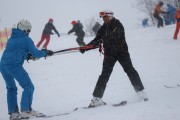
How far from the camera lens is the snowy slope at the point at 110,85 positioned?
5.39m

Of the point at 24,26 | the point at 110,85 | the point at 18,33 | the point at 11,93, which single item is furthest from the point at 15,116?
the point at 110,85

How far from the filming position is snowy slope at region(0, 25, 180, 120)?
5395 mm

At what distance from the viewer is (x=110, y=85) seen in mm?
8781

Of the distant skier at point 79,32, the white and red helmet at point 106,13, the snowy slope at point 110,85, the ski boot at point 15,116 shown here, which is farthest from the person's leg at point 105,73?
the distant skier at point 79,32

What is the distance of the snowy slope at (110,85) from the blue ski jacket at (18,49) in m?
1.27

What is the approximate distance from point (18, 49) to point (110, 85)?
3.44 m

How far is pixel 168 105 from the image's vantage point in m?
5.38

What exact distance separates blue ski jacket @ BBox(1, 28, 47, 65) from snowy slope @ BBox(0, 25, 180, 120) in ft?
4.17

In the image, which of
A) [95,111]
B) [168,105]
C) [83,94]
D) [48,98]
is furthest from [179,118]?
[48,98]

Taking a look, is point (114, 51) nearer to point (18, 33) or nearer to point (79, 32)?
point (18, 33)

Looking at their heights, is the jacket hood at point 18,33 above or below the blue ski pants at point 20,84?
above

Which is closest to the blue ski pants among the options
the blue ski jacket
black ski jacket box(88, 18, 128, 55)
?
the blue ski jacket

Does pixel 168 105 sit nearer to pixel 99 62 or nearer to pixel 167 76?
pixel 167 76

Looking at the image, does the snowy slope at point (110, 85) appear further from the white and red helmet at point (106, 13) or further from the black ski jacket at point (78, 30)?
the black ski jacket at point (78, 30)
